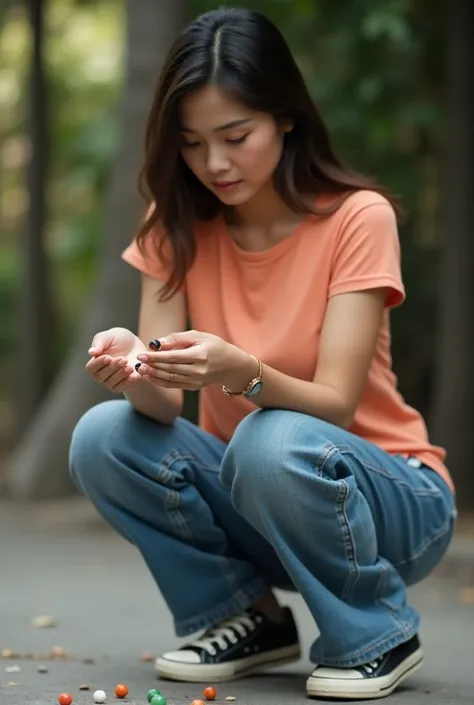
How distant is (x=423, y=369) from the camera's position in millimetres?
9992

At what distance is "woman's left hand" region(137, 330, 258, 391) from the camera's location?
107 inches

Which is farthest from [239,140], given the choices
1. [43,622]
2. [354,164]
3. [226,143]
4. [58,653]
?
[354,164]

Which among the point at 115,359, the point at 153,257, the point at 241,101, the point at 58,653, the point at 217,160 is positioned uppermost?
the point at 241,101

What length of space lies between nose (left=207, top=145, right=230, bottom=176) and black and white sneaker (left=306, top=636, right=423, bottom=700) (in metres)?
1.15

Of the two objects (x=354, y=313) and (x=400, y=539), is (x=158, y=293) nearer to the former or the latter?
(x=354, y=313)

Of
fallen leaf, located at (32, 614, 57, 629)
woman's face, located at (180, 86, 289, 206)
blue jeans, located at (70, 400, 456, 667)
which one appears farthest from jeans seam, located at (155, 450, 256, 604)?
fallen leaf, located at (32, 614, 57, 629)

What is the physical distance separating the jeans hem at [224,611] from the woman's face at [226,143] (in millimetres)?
933

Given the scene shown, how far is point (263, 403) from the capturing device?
2895 mm

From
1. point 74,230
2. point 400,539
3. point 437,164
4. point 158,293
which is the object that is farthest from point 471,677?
point 74,230

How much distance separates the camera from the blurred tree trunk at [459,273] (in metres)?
7.58

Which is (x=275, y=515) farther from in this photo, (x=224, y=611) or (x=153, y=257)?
(x=153, y=257)

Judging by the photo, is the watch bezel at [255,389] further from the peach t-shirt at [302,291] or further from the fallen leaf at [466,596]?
the fallen leaf at [466,596]

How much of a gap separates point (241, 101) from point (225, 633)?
126 cm

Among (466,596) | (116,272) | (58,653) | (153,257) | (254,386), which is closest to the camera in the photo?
(254,386)
